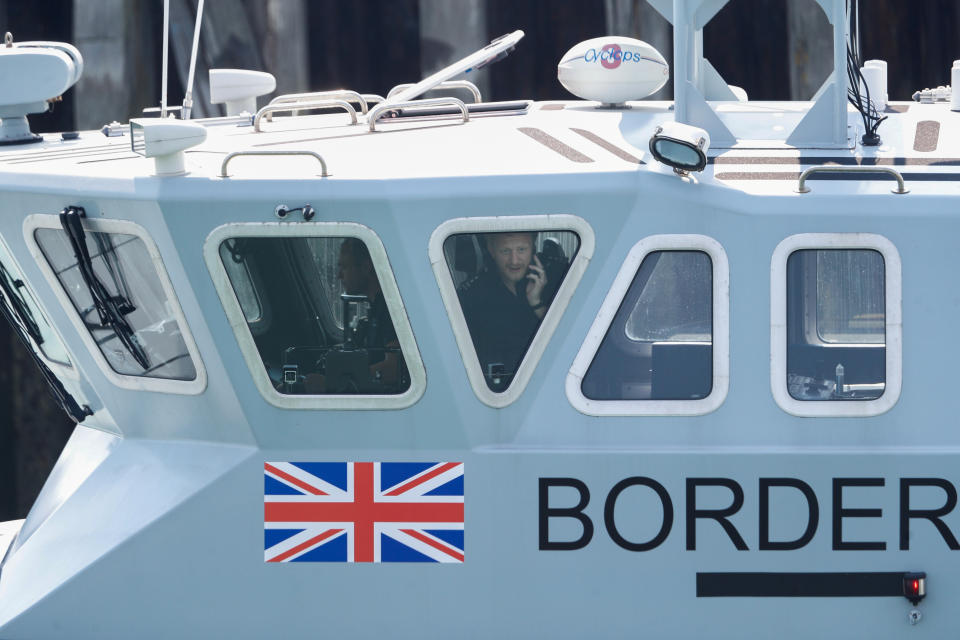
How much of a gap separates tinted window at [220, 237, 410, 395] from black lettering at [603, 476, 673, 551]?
792mm

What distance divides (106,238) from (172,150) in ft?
1.34

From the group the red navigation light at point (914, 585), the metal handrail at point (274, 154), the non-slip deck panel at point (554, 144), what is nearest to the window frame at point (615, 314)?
the non-slip deck panel at point (554, 144)

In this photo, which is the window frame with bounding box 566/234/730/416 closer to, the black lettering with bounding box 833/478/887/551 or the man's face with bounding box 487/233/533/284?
the man's face with bounding box 487/233/533/284

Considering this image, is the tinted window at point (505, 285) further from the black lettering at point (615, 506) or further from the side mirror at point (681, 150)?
the black lettering at point (615, 506)

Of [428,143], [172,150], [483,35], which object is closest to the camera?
[172,150]

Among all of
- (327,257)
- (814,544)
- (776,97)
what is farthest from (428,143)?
(776,97)

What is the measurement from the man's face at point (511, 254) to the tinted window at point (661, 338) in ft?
1.16

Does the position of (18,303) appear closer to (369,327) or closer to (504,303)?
(369,327)

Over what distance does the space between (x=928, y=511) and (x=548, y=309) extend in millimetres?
1440

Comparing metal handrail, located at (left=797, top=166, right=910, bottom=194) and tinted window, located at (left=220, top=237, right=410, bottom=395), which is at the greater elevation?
metal handrail, located at (left=797, top=166, right=910, bottom=194)

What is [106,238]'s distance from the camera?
4.10m

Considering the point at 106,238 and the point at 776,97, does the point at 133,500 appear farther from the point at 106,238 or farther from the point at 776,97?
the point at 776,97

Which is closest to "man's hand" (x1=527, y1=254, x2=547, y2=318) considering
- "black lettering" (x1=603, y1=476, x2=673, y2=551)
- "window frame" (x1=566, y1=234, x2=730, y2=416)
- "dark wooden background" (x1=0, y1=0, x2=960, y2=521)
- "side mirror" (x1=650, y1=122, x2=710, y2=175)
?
"window frame" (x1=566, y1=234, x2=730, y2=416)

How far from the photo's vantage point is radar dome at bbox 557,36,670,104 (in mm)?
4988
